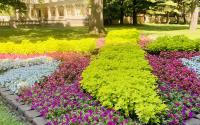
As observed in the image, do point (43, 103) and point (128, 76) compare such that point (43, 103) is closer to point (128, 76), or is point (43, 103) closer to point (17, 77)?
point (128, 76)

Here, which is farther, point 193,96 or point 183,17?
point 183,17

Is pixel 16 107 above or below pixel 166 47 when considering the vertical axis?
below

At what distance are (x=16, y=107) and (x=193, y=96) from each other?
3.66 meters

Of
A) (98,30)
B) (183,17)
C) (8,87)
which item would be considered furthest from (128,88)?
(183,17)

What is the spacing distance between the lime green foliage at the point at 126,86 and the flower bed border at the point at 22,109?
1161mm

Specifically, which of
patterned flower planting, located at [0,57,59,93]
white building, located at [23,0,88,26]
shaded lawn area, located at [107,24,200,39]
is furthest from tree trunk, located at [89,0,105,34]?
white building, located at [23,0,88,26]

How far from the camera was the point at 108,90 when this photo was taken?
232 inches

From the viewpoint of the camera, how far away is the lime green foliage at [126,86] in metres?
5.44

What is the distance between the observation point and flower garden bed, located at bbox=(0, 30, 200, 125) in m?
5.62

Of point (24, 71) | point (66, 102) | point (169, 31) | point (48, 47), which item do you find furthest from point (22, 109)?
point (169, 31)

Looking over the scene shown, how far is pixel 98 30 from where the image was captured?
25.1 meters

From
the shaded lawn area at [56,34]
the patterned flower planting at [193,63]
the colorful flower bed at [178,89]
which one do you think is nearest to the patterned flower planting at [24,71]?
the colorful flower bed at [178,89]

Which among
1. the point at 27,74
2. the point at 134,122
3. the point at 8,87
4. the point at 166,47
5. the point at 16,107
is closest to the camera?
the point at 134,122

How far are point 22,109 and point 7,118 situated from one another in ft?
1.28
